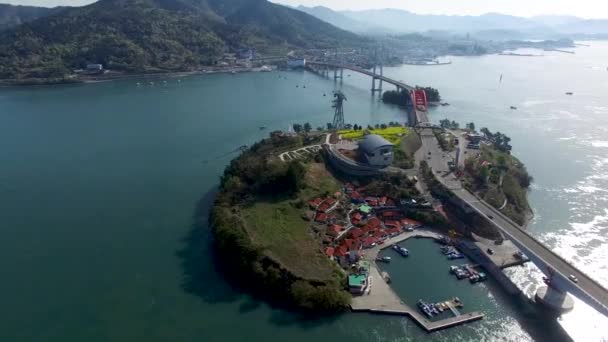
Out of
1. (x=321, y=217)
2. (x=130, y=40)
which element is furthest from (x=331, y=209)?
(x=130, y=40)

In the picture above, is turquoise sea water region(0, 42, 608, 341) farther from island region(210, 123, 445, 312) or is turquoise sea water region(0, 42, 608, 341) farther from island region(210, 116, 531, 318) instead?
island region(210, 116, 531, 318)

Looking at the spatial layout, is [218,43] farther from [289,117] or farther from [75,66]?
[289,117]

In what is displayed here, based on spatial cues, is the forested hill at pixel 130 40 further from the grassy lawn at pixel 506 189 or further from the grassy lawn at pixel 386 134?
the grassy lawn at pixel 506 189

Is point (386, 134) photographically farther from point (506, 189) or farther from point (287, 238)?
point (287, 238)

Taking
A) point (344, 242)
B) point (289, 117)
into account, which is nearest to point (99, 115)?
point (289, 117)

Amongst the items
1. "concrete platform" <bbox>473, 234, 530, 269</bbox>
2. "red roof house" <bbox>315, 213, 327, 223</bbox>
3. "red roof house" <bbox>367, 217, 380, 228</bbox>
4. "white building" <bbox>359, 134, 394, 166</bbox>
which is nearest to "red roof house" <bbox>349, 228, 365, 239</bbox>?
"red roof house" <bbox>367, 217, 380, 228</bbox>

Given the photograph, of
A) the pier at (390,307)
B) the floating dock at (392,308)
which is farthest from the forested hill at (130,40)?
the floating dock at (392,308)
